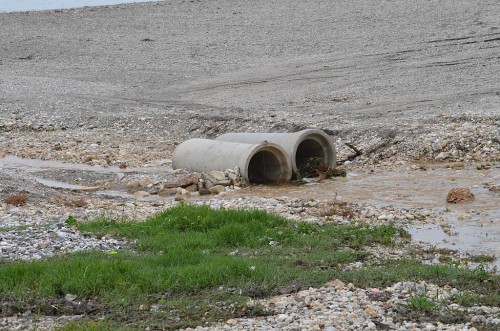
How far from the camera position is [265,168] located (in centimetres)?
1898

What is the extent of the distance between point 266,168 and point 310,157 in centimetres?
111

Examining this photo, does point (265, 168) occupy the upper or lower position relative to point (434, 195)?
upper

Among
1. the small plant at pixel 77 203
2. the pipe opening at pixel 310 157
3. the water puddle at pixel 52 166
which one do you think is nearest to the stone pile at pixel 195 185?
the pipe opening at pixel 310 157

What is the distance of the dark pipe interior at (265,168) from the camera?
18.3 m

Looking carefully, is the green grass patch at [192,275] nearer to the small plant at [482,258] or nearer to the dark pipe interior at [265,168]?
the small plant at [482,258]

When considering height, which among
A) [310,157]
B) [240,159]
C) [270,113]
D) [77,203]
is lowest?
[77,203]

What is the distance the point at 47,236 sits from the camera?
437 inches

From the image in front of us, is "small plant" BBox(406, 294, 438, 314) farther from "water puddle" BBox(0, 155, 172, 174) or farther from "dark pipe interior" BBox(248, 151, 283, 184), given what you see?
"water puddle" BBox(0, 155, 172, 174)

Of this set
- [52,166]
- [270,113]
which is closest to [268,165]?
[270,113]

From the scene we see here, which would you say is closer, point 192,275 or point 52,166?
point 192,275

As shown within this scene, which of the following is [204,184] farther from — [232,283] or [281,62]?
[281,62]

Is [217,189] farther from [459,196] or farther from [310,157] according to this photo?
[459,196]

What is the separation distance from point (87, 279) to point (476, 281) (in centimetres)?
407

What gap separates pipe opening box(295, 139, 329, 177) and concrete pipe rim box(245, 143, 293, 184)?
552mm
